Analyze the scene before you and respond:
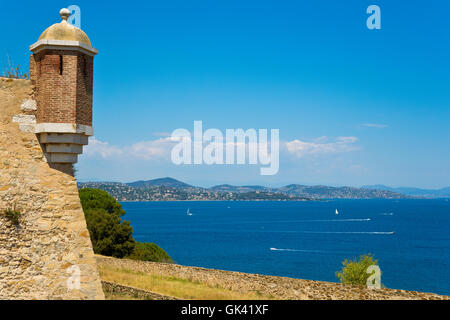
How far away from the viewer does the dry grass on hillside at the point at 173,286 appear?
1565 centimetres

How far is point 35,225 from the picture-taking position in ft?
31.8

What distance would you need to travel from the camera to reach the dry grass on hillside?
15648mm

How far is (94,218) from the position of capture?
1462 inches

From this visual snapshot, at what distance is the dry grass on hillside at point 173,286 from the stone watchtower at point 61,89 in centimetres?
783

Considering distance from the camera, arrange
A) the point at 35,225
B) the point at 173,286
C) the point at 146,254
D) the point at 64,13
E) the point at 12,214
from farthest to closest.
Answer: the point at 146,254, the point at 173,286, the point at 64,13, the point at 35,225, the point at 12,214

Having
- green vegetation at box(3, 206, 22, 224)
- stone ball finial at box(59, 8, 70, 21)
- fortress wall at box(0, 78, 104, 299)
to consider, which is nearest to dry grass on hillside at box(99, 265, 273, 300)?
fortress wall at box(0, 78, 104, 299)

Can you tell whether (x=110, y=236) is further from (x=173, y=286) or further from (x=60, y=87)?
(x=60, y=87)

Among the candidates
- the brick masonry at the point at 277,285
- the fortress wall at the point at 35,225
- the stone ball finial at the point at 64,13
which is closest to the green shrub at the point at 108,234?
the brick masonry at the point at 277,285

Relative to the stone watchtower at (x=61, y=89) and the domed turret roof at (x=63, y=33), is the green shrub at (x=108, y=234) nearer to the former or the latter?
the stone watchtower at (x=61, y=89)

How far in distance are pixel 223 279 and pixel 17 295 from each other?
10.2 m

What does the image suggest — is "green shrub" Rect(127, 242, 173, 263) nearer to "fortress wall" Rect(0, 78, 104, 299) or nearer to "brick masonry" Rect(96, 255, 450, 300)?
"brick masonry" Rect(96, 255, 450, 300)

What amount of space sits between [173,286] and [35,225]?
8780 mm

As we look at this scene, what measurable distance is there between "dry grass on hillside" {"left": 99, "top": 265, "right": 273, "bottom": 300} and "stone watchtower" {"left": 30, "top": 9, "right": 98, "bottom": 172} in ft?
25.7

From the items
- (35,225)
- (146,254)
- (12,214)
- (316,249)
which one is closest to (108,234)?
(146,254)
